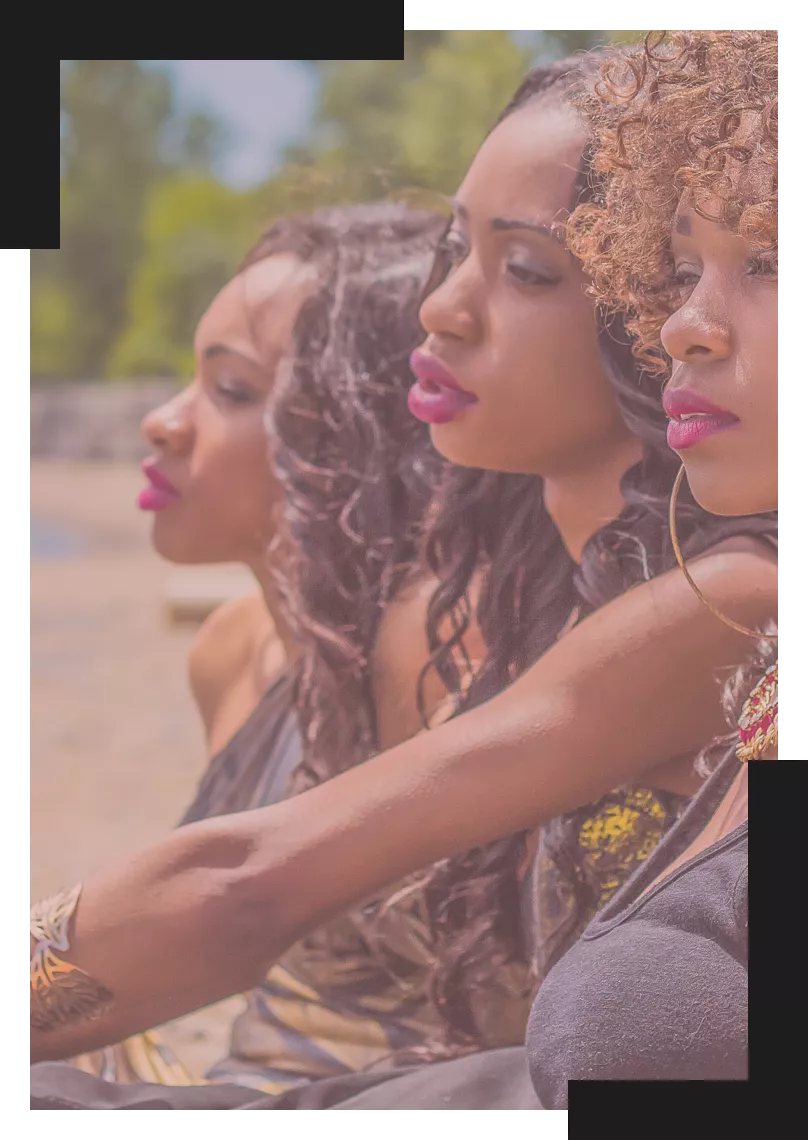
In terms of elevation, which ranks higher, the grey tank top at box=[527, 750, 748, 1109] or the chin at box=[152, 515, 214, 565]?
the chin at box=[152, 515, 214, 565]

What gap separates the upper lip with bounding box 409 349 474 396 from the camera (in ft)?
7.04

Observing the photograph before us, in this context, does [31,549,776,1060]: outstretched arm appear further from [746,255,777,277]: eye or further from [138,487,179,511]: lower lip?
[138,487,179,511]: lower lip

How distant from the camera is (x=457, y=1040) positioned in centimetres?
221

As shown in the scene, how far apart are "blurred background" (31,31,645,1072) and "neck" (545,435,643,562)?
0.51 metres

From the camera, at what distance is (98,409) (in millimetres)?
2213

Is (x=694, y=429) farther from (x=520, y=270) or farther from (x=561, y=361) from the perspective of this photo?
(x=520, y=270)

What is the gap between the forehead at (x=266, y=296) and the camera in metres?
2.18

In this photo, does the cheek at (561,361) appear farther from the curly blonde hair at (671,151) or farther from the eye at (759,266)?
the eye at (759,266)

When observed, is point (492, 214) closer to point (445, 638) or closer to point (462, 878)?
point (445, 638)

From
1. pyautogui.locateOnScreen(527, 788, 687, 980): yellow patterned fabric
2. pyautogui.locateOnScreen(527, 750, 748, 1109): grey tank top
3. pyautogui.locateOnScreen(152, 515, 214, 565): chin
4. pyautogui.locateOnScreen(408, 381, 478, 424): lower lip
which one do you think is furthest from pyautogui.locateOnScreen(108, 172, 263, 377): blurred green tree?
pyautogui.locateOnScreen(527, 750, 748, 1109): grey tank top

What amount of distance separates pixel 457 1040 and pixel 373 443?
3.33ft

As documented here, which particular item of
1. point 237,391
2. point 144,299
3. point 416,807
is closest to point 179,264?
point 144,299

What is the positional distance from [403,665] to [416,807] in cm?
23
